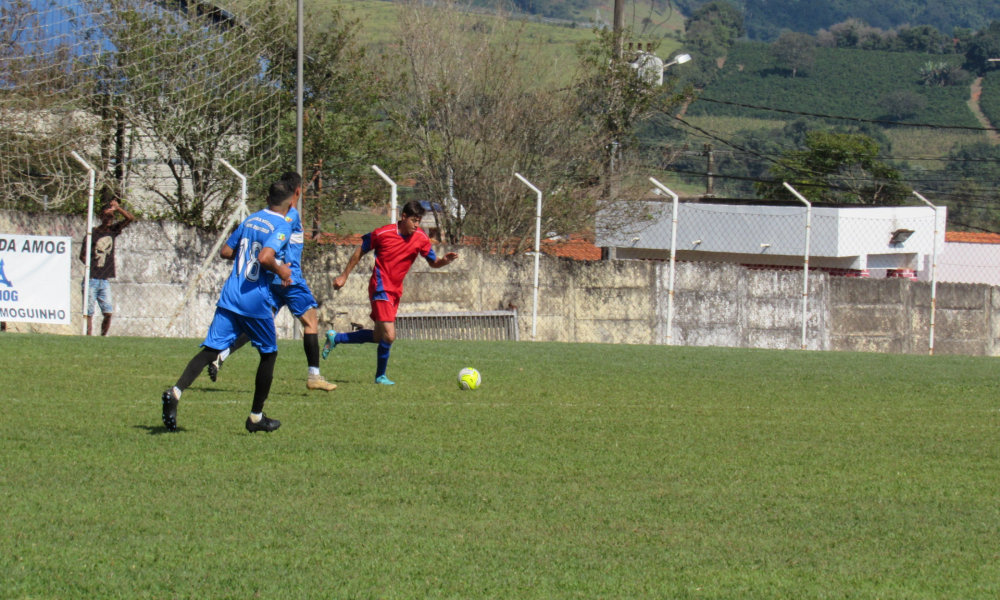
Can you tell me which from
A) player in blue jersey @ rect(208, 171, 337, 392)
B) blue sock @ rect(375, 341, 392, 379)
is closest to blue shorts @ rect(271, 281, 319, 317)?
player in blue jersey @ rect(208, 171, 337, 392)

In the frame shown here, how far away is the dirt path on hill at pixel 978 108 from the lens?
124875mm

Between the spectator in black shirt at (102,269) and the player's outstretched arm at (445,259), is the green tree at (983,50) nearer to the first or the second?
the spectator in black shirt at (102,269)

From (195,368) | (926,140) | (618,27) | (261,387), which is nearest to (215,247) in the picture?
(195,368)

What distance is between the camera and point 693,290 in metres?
17.6

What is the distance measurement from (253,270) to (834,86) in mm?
147716

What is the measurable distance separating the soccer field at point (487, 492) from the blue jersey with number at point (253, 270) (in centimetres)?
81

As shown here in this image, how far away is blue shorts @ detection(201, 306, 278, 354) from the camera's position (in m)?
6.35

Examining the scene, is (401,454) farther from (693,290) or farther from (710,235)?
(710,235)

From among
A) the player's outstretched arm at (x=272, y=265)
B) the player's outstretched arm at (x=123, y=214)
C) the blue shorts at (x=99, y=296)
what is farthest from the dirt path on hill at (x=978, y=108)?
the player's outstretched arm at (x=272, y=265)

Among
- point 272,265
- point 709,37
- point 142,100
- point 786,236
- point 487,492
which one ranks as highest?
point 709,37

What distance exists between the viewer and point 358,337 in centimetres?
986

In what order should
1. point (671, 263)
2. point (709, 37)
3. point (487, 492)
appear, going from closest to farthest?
point (487, 492) → point (671, 263) → point (709, 37)

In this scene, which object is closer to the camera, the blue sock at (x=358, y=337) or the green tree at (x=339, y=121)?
the blue sock at (x=358, y=337)

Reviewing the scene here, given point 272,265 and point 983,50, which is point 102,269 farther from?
point 983,50
